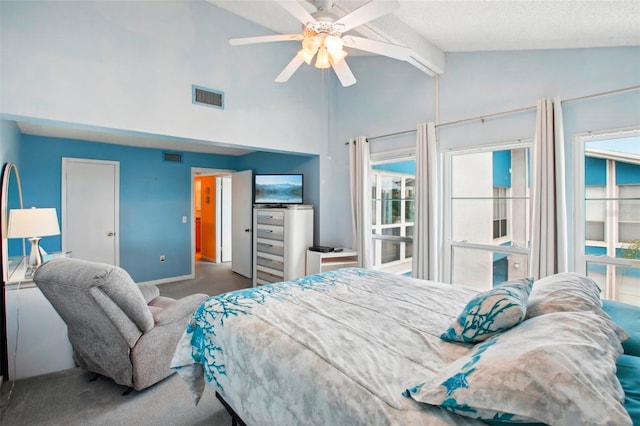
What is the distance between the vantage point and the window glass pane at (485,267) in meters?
3.11

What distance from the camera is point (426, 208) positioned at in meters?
3.47

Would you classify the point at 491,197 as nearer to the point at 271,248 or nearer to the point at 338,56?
the point at 338,56

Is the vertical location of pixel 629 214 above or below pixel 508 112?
below

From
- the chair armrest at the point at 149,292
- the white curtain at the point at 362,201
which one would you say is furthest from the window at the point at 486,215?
the chair armrest at the point at 149,292

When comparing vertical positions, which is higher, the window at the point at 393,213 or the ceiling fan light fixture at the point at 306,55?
the ceiling fan light fixture at the point at 306,55

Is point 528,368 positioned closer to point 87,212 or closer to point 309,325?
point 309,325

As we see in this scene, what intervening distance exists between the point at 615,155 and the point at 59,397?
14.8 ft

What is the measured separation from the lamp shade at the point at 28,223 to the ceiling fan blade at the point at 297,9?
247 centimetres

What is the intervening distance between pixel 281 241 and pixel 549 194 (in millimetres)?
3097

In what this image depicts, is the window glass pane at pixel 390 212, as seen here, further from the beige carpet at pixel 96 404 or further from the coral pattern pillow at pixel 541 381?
the coral pattern pillow at pixel 541 381

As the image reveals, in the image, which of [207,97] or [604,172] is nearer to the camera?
[604,172]

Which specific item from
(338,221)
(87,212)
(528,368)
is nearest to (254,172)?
(338,221)

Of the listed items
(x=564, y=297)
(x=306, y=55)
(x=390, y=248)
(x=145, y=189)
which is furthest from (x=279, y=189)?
(x=564, y=297)

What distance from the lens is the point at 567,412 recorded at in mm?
735
